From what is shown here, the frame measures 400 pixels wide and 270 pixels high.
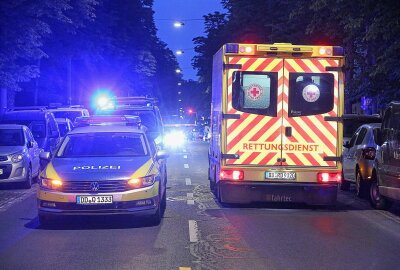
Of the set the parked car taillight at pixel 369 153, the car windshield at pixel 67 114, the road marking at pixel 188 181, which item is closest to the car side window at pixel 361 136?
the parked car taillight at pixel 369 153

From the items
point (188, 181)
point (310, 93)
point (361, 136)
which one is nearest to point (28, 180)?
point (188, 181)

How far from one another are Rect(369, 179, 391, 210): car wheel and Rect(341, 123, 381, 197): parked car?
298mm

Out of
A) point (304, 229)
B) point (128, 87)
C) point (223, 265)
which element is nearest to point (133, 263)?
point (223, 265)

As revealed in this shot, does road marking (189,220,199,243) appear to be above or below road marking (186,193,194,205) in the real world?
below

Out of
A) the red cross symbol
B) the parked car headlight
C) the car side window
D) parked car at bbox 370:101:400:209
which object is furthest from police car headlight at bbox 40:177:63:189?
the car side window

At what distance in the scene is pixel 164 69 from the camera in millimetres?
96750

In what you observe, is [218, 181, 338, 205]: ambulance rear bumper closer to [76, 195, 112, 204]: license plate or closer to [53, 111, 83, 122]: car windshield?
[76, 195, 112, 204]: license plate

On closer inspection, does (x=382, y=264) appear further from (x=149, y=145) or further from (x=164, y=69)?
(x=164, y=69)

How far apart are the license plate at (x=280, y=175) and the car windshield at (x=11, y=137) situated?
7.99m

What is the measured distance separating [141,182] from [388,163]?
493 cm

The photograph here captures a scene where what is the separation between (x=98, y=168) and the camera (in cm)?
1022

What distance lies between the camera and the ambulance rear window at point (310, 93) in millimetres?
12375

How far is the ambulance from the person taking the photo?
12.2 m

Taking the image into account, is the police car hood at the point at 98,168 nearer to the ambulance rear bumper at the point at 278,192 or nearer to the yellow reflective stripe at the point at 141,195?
the yellow reflective stripe at the point at 141,195
